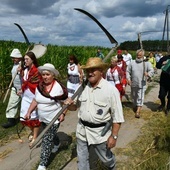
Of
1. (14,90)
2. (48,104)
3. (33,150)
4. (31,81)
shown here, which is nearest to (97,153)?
(48,104)

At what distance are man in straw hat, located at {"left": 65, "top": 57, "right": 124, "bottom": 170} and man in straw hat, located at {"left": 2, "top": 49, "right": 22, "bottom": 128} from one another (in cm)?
306

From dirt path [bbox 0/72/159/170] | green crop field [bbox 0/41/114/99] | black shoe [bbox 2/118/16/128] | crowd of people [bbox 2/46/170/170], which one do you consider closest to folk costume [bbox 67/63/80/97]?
dirt path [bbox 0/72/159/170]

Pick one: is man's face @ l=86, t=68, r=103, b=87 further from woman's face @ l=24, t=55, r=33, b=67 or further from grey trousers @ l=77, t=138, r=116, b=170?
woman's face @ l=24, t=55, r=33, b=67

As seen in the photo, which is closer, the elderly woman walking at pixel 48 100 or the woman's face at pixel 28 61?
the elderly woman walking at pixel 48 100

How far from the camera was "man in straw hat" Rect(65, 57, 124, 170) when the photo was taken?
144 inches

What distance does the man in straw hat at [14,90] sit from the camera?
6689 millimetres

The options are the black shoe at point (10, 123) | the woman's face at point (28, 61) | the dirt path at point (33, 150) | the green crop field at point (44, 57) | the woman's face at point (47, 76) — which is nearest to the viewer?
the woman's face at point (47, 76)

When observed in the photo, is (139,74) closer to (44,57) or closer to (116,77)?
(116,77)

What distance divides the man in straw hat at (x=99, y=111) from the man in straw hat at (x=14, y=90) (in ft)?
10.0

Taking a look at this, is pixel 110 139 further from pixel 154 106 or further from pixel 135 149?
pixel 154 106

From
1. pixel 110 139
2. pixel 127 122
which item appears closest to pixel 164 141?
pixel 110 139

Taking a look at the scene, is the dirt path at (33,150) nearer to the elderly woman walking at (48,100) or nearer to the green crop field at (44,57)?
the elderly woman walking at (48,100)

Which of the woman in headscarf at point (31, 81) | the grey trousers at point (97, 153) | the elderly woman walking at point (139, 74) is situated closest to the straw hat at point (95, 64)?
the grey trousers at point (97, 153)

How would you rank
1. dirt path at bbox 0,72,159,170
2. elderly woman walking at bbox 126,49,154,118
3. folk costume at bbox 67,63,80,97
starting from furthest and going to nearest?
folk costume at bbox 67,63,80,97
elderly woman walking at bbox 126,49,154,118
dirt path at bbox 0,72,159,170
